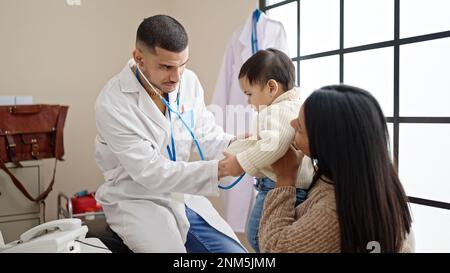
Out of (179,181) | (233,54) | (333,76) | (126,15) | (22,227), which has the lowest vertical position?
(22,227)

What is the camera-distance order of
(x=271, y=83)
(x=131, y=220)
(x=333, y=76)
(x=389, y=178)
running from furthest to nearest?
(x=333, y=76), (x=131, y=220), (x=271, y=83), (x=389, y=178)

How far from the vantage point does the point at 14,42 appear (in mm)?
2777

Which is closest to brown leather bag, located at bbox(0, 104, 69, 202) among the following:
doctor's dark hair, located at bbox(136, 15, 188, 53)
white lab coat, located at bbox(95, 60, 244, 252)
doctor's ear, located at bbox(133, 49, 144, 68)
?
white lab coat, located at bbox(95, 60, 244, 252)

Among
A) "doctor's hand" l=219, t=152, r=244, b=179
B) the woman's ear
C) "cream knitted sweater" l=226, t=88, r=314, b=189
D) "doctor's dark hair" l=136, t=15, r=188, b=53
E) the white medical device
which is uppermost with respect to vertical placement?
"doctor's dark hair" l=136, t=15, r=188, b=53

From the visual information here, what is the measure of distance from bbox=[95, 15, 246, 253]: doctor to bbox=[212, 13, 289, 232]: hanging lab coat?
53 centimetres

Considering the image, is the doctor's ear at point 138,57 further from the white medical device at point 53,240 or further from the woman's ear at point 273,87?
the white medical device at point 53,240

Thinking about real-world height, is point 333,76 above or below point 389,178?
above

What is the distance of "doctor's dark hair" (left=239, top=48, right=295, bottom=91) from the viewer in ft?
4.46

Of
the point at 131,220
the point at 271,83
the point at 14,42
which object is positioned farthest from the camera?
the point at 14,42

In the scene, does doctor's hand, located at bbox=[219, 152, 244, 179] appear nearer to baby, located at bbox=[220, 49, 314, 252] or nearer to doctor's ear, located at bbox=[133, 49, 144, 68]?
baby, located at bbox=[220, 49, 314, 252]

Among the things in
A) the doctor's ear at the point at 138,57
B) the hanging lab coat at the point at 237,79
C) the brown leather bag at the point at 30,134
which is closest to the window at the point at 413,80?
the hanging lab coat at the point at 237,79

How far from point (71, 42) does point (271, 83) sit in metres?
2.10

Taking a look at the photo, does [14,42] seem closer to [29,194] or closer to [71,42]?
[71,42]
